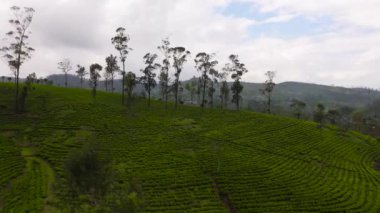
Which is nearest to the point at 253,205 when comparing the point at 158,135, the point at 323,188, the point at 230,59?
the point at 323,188

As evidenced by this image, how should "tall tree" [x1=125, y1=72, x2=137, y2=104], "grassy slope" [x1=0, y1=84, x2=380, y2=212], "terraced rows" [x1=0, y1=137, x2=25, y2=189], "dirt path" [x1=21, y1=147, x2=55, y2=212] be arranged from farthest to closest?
1. "tall tree" [x1=125, y1=72, x2=137, y2=104]
2. "grassy slope" [x1=0, y1=84, x2=380, y2=212]
3. "terraced rows" [x1=0, y1=137, x2=25, y2=189]
4. "dirt path" [x1=21, y1=147, x2=55, y2=212]

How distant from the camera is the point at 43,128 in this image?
8044 centimetres

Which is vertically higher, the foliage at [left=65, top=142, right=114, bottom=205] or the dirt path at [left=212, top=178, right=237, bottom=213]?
the foliage at [left=65, top=142, right=114, bottom=205]

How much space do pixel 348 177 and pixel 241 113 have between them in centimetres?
4861

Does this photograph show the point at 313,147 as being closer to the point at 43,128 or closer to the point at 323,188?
the point at 323,188

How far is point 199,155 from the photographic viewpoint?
73.7 meters

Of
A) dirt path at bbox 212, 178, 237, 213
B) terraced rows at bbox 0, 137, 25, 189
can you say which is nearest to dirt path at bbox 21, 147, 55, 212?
terraced rows at bbox 0, 137, 25, 189

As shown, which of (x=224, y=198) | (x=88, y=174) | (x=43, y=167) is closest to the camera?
(x=88, y=174)

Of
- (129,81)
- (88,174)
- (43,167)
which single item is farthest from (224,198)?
(129,81)

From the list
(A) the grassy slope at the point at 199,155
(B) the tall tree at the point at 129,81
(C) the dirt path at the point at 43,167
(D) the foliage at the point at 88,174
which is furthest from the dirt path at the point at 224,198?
(B) the tall tree at the point at 129,81

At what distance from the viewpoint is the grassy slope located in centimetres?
5656

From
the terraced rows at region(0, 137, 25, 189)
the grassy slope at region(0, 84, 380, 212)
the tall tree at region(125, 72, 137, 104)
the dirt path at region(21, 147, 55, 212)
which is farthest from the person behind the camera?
the tall tree at region(125, 72, 137, 104)

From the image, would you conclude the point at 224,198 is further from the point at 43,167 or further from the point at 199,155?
the point at 43,167

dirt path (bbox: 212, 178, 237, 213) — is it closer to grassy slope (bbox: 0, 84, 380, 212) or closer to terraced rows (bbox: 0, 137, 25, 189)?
grassy slope (bbox: 0, 84, 380, 212)
